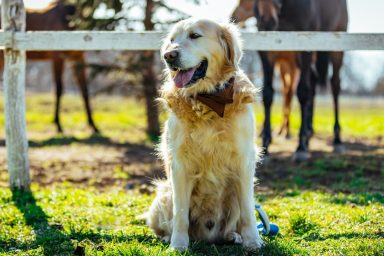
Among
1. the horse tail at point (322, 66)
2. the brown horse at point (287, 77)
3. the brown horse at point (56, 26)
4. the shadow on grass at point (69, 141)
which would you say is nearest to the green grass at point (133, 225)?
the shadow on grass at point (69, 141)

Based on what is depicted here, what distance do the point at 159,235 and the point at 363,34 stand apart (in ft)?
9.03

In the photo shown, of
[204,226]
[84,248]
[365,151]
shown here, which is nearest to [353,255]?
[204,226]

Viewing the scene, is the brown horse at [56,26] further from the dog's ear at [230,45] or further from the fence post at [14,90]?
the dog's ear at [230,45]

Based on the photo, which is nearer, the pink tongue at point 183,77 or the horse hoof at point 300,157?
the pink tongue at point 183,77

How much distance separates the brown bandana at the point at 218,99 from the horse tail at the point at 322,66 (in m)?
6.49

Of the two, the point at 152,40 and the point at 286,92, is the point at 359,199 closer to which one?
the point at 152,40

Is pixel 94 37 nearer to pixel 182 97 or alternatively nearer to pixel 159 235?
pixel 182 97

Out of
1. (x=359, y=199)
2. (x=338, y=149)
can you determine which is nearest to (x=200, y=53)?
(x=359, y=199)

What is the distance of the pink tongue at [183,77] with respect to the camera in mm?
3506

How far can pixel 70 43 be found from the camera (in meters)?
5.19

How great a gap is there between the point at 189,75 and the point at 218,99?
253 millimetres

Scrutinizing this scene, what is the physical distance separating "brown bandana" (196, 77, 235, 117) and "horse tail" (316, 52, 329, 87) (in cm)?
649

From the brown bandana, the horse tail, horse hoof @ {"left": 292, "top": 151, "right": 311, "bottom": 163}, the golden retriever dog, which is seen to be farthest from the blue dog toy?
the horse tail

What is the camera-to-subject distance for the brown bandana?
349 centimetres
